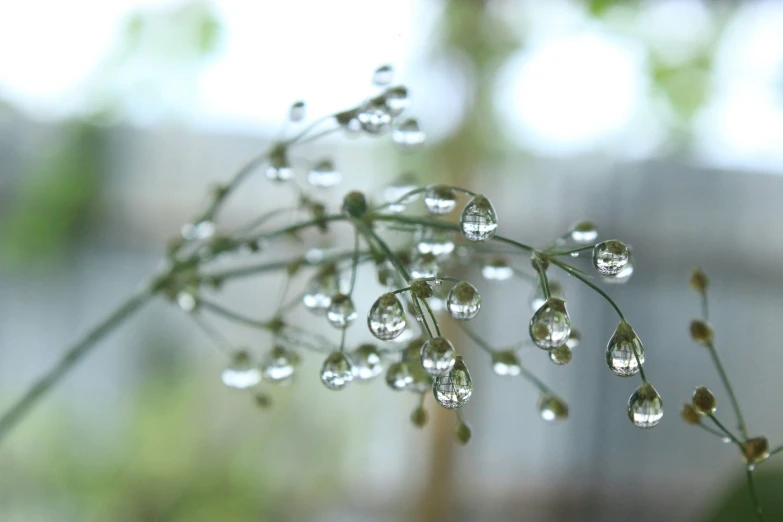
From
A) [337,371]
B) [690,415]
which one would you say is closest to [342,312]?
[337,371]

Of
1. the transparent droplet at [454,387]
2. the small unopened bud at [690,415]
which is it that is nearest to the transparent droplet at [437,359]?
the transparent droplet at [454,387]

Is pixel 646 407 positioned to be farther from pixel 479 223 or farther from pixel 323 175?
pixel 323 175

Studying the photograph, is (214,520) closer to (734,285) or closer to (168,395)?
(168,395)

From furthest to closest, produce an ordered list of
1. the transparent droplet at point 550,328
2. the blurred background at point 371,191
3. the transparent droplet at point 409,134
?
the blurred background at point 371,191 → the transparent droplet at point 409,134 → the transparent droplet at point 550,328

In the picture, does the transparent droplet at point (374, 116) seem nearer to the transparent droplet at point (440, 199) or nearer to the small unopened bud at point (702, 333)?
the transparent droplet at point (440, 199)

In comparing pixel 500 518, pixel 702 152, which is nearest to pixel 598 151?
pixel 702 152
